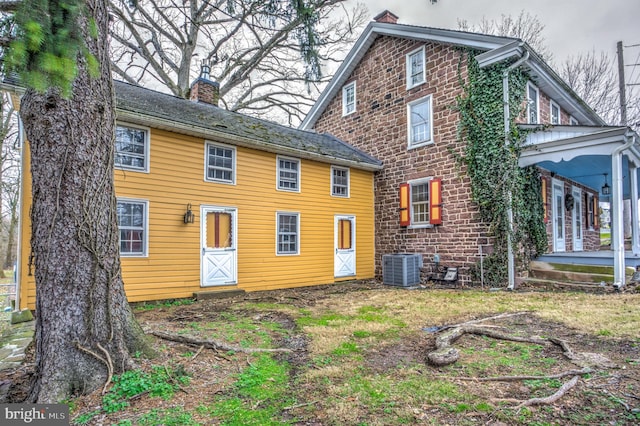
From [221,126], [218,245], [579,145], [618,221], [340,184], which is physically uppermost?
[221,126]

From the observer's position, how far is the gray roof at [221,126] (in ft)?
24.0

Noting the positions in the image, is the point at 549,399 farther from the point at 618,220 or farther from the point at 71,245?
the point at 618,220

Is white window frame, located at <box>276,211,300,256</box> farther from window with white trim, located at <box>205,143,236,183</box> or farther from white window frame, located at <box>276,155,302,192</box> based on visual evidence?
window with white trim, located at <box>205,143,236,183</box>

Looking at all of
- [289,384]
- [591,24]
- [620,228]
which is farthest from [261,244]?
[591,24]

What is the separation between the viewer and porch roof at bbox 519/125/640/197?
733 cm

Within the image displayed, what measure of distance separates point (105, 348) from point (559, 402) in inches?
149

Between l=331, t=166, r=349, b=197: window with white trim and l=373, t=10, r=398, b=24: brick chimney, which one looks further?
l=373, t=10, r=398, b=24: brick chimney

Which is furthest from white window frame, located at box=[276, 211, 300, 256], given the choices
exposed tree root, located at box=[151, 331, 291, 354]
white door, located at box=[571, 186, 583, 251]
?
white door, located at box=[571, 186, 583, 251]

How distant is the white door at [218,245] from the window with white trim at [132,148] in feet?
5.42

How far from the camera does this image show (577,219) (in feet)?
41.8

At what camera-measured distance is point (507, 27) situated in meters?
18.2

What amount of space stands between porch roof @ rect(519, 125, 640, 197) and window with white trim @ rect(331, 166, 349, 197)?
16.5ft

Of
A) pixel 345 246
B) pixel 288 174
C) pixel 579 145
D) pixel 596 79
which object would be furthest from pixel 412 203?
pixel 596 79

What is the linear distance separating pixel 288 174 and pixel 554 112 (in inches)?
360
